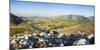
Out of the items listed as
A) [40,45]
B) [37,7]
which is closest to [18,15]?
[37,7]

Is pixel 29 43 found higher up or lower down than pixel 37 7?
lower down

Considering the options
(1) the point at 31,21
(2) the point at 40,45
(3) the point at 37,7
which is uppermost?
(3) the point at 37,7

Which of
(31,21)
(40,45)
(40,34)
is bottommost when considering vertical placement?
(40,45)

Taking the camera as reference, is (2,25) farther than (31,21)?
No

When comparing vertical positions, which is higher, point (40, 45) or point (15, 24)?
point (15, 24)

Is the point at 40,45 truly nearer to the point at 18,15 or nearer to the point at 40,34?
the point at 40,34
